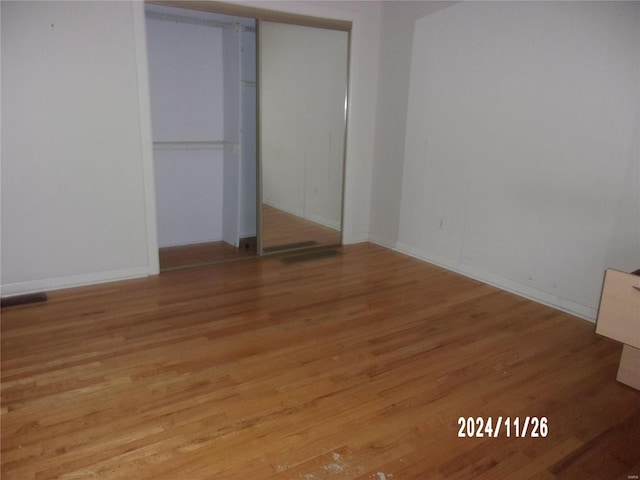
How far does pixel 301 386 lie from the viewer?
240 centimetres

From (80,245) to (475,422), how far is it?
122 inches

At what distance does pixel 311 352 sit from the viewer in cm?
275

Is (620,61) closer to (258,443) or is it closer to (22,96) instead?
(258,443)

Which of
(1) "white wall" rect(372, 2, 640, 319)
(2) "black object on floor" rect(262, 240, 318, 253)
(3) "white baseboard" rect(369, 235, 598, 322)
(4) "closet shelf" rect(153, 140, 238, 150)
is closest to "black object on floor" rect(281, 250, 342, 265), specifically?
(2) "black object on floor" rect(262, 240, 318, 253)

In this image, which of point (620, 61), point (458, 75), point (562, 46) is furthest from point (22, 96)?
point (620, 61)

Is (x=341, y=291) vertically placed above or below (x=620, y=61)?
below

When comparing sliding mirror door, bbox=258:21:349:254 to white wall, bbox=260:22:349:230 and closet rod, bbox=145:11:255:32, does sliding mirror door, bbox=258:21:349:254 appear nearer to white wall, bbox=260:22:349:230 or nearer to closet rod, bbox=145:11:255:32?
white wall, bbox=260:22:349:230

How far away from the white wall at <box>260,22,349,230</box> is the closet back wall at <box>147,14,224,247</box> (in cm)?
82

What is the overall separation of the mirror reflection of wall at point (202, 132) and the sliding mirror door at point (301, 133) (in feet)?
1.44

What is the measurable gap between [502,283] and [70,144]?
3.56 meters

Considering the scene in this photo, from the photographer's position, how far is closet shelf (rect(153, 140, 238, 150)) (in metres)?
4.68

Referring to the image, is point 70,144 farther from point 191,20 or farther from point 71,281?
point 191,20

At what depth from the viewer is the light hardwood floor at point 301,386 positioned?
74.2 inches

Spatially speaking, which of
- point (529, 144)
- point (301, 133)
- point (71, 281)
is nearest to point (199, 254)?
point (71, 281)
